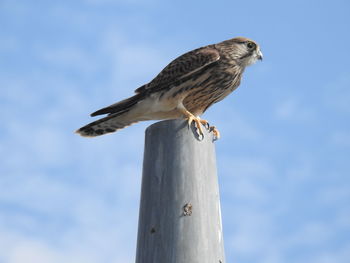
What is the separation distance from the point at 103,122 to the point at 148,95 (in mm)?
480

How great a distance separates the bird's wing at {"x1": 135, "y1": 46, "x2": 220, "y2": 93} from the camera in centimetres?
464

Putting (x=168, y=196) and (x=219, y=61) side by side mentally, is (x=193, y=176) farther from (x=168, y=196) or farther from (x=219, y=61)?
(x=219, y=61)

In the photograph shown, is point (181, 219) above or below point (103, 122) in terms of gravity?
below

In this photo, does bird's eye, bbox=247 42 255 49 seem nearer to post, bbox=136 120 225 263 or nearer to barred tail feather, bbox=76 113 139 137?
barred tail feather, bbox=76 113 139 137

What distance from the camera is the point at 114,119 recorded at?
4.76 metres

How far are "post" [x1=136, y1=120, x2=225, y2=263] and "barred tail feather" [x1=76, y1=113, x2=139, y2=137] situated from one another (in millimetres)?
2148

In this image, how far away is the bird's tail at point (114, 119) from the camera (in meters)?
4.66

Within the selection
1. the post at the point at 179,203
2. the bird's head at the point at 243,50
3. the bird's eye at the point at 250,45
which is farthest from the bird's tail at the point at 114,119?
the post at the point at 179,203

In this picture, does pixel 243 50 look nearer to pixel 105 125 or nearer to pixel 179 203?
pixel 105 125

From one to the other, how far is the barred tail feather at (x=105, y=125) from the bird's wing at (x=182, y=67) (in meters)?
0.29

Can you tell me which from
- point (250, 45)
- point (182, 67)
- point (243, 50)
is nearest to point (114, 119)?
point (182, 67)

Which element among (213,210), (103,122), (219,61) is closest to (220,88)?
(219,61)

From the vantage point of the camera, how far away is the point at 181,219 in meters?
2.33

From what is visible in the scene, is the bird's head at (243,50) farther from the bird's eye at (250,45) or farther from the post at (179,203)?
the post at (179,203)
